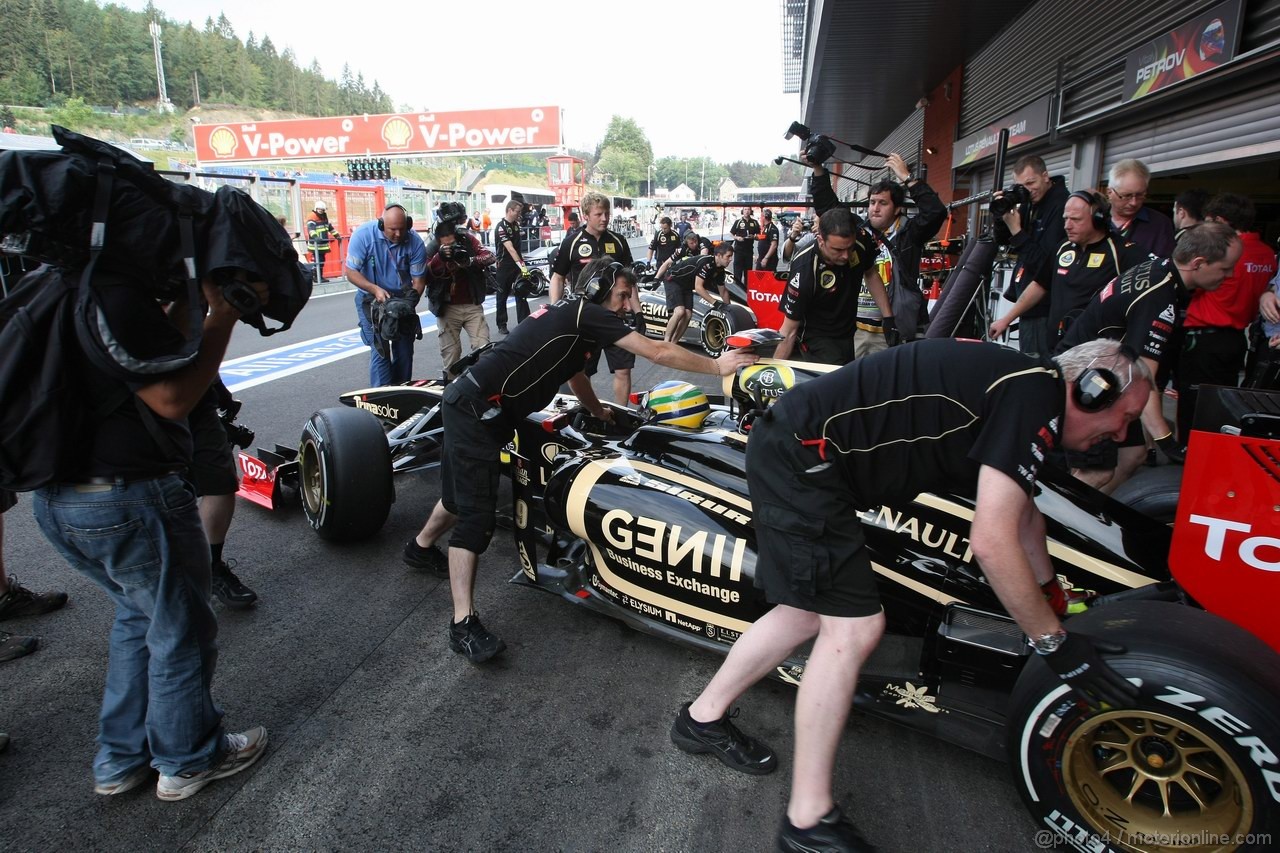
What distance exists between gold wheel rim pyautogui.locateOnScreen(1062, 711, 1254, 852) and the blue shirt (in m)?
5.54

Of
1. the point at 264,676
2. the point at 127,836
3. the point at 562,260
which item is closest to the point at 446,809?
the point at 127,836

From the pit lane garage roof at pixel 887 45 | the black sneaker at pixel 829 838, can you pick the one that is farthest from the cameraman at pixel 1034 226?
the pit lane garage roof at pixel 887 45

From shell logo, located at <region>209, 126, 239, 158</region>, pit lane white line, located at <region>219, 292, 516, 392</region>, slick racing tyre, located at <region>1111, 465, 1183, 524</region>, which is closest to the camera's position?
slick racing tyre, located at <region>1111, 465, 1183, 524</region>

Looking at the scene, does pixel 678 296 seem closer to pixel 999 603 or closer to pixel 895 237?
pixel 895 237

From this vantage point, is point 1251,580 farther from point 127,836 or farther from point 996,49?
point 996,49

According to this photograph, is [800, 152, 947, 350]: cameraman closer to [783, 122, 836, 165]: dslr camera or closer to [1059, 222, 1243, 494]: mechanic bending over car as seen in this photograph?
[783, 122, 836, 165]: dslr camera

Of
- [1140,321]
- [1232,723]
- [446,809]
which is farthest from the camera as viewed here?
[1140,321]

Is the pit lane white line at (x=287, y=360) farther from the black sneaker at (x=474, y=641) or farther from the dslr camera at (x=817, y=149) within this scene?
the black sneaker at (x=474, y=641)

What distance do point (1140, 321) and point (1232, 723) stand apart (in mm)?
2901

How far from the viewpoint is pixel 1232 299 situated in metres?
4.56

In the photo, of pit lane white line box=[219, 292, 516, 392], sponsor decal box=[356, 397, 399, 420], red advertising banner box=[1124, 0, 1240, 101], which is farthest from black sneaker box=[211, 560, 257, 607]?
red advertising banner box=[1124, 0, 1240, 101]

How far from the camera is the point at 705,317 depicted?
33.2ft

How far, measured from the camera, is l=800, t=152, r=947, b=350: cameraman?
5.58m

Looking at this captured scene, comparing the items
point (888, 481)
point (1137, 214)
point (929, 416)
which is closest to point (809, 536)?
point (888, 481)
